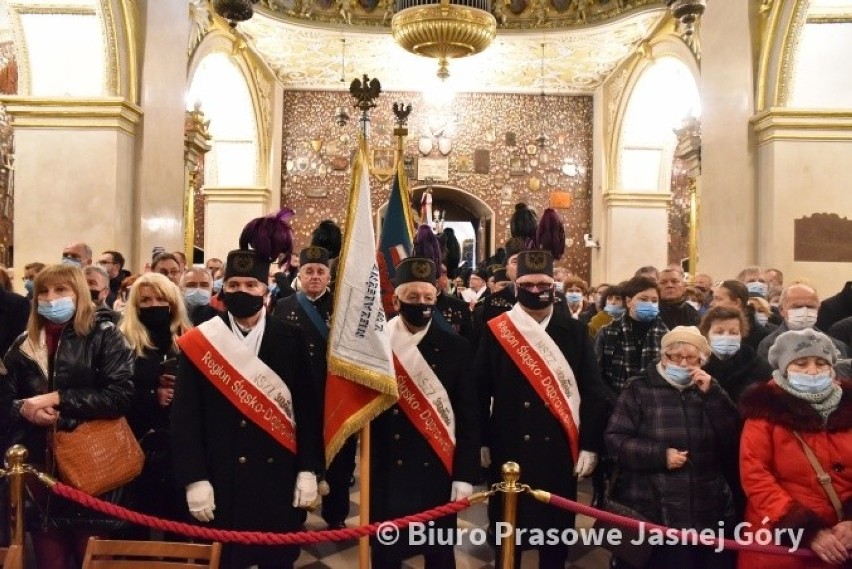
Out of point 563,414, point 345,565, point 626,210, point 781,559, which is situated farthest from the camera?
point 626,210

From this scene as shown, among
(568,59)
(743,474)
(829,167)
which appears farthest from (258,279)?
(568,59)

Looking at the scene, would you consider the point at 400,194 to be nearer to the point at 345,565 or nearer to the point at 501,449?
the point at 501,449

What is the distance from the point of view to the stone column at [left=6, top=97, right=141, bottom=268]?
800 cm

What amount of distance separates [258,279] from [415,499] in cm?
127

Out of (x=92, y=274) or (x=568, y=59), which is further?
(x=568, y=59)

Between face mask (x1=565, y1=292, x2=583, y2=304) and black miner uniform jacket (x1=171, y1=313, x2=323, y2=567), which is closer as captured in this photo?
black miner uniform jacket (x1=171, y1=313, x2=323, y2=567)

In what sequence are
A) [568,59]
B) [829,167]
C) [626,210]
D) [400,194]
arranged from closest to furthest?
[400,194] < [829,167] < [568,59] < [626,210]

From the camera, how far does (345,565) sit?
4246 millimetres

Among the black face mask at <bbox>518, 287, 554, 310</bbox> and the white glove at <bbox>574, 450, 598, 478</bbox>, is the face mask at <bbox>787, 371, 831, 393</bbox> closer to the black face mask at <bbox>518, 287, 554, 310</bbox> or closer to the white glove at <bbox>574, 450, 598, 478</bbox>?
the white glove at <bbox>574, 450, 598, 478</bbox>

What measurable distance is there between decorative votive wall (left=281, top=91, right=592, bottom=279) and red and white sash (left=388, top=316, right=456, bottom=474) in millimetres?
13906

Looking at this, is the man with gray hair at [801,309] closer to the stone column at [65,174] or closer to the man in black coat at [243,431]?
the man in black coat at [243,431]

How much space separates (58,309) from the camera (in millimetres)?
3209

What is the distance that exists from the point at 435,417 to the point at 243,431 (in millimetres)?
896

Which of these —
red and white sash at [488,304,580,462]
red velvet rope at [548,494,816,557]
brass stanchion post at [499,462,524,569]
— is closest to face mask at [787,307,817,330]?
red and white sash at [488,304,580,462]
